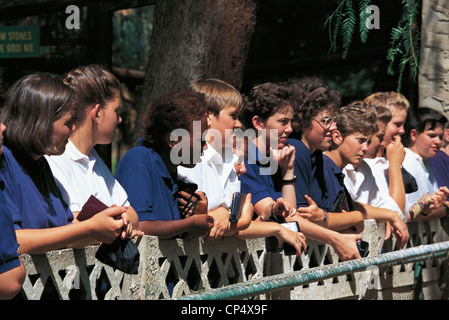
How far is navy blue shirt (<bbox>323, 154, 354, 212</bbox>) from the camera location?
5195 mm

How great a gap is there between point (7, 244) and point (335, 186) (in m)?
3.07

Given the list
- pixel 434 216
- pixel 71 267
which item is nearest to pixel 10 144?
pixel 71 267

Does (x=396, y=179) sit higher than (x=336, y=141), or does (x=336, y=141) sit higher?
(x=336, y=141)

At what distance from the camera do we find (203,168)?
441cm

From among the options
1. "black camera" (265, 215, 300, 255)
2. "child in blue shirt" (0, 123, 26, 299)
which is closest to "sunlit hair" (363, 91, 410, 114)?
"black camera" (265, 215, 300, 255)

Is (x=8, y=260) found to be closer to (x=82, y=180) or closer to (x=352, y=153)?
(x=82, y=180)

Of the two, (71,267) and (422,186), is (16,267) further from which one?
(422,186)

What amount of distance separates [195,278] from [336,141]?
1.73 m

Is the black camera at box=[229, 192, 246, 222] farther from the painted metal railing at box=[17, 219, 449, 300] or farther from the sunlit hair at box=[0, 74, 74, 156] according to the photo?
→ the sunlit hair at box=[0, 74, 74, 156]

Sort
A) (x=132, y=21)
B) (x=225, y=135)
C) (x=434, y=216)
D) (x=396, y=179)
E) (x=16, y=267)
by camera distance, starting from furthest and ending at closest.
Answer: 1. (x=132, y=21)
2. (x=434, y=216)
3. (x=396, y=179)
4. (x=225, y=135)
5. (x=16, y=267)

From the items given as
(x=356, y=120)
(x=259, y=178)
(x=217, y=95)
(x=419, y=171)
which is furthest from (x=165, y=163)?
(x=419, y=171)

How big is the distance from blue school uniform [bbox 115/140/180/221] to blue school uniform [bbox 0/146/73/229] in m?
0.56

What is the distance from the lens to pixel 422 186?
22.1ft

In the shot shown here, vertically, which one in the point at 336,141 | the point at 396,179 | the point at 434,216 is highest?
the point at 336,141
